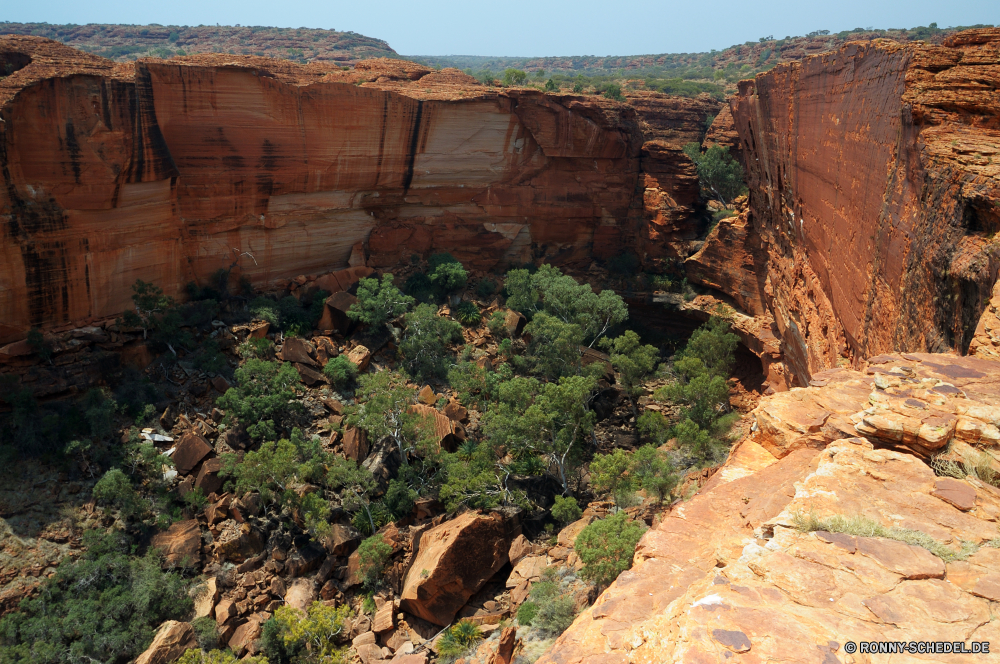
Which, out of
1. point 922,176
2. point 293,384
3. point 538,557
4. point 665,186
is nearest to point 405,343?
point 293,384

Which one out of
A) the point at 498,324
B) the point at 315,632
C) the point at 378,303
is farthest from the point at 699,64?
the point at 315,632

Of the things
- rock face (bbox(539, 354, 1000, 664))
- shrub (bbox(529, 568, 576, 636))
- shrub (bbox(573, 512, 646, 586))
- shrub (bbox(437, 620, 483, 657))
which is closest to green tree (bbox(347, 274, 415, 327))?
shrub (bbox(437, 620, 483, 657))

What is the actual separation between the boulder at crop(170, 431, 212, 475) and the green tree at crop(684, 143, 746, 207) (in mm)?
24061

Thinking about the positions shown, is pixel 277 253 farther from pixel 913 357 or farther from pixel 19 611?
pixel 913 357

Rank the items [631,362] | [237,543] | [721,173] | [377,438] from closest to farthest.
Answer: [237,543], [377,438], [631,362], [721,173]

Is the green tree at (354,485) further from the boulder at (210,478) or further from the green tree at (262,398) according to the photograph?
the boulder at (210,478)

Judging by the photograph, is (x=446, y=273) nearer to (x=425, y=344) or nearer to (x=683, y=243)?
(x=425, y=344)

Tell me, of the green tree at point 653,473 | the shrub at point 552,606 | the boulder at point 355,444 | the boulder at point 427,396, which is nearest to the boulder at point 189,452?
the boulder at point 355,444

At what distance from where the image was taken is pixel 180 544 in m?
15.8

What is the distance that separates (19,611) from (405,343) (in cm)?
1282

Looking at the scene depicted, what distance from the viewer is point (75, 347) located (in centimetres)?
1875

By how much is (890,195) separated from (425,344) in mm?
15304

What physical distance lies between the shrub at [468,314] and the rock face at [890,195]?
38.6ft

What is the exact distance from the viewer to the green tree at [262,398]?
18.4 m
